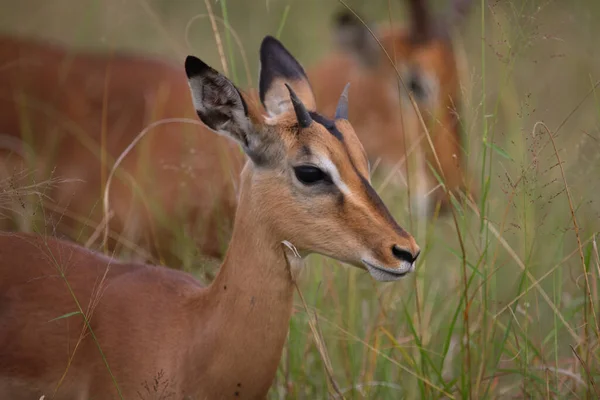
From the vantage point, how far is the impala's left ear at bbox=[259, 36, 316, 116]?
13.0 feet

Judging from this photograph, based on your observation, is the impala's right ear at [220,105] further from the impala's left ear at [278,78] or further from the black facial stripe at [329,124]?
the impala's left ear at [278,78]

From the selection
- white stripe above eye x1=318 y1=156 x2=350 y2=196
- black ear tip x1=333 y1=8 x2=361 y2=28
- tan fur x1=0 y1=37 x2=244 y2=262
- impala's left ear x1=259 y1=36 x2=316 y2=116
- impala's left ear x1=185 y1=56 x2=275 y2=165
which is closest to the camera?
white stripe above eye x1=318 y1=156 x2=350 y2=196

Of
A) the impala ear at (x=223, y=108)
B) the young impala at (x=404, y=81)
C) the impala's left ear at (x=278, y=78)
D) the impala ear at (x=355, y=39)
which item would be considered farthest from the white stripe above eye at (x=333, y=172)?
the impala ear at (x=355, y=39)

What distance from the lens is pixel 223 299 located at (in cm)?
348

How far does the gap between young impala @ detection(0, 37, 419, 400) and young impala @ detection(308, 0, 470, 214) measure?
149 inches

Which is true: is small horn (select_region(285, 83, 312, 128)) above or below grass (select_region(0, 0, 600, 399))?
above

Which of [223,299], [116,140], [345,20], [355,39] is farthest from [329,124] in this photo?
[355,39]

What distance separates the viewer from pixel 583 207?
275 inches

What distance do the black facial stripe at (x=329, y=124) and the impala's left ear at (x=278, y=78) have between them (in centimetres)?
40

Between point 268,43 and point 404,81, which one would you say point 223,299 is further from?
point 404,81

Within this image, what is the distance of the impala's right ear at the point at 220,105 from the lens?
3.39m

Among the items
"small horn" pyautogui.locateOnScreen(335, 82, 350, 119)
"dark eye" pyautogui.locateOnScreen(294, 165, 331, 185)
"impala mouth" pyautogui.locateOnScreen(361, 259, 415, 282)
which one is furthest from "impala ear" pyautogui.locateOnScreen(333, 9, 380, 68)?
"impala mouth" pyautogui.locateOnScreen(361, 259, 415, 282)

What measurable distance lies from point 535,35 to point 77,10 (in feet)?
27.6

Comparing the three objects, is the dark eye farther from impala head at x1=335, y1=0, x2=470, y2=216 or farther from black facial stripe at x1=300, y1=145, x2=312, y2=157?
impala head at x1=335, y1=0, x2=470, y2=216
